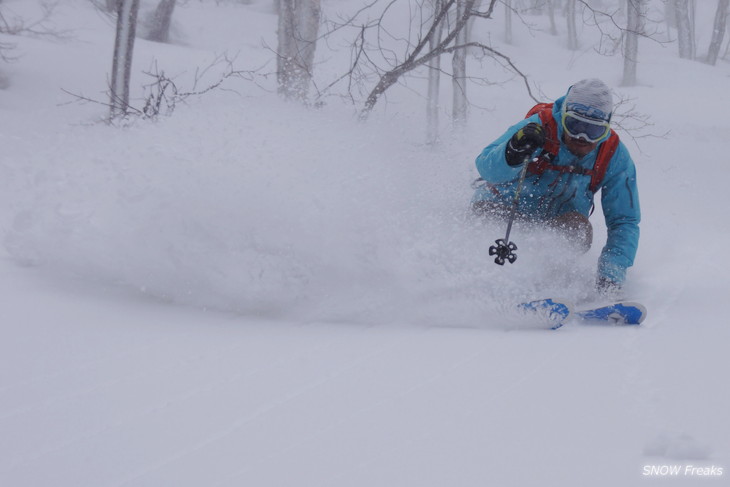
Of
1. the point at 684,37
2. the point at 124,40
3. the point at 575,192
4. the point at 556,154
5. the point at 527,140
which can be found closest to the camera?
the point at 527,140

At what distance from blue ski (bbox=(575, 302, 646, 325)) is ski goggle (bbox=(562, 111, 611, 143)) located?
2.80 feet

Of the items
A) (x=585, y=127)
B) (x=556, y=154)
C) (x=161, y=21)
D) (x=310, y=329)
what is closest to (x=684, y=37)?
(x=161, y=21)

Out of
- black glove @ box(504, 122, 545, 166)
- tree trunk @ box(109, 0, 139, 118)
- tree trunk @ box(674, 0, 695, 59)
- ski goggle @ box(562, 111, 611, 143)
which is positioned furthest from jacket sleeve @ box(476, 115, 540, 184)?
tree trunk @ box(674, 0, 695, 59)

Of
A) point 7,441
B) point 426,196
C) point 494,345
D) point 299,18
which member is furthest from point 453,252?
point 299,18

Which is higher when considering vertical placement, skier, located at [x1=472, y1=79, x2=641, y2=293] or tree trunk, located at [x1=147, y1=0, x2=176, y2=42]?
tree trunk, located at [x1=147, y1=0, x2=176, y2=42]

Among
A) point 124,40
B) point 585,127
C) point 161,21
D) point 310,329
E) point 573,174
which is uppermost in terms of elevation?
point 161,21

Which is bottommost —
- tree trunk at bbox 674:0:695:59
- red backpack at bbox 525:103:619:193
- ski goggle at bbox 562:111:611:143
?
red backpack at bbox 525:103:619:193

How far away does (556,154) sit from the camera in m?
3.55

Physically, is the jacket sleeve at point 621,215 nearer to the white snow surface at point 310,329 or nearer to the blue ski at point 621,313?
the white snow surface at point 310,329

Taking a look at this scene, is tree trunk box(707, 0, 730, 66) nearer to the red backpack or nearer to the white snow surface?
the white snow surface

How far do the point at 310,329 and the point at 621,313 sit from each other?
1.43 m

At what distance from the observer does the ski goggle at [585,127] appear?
321 cm

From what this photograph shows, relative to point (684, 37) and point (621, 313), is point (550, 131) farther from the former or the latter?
point (684, 37)

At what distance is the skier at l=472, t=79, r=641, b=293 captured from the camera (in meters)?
3.25
